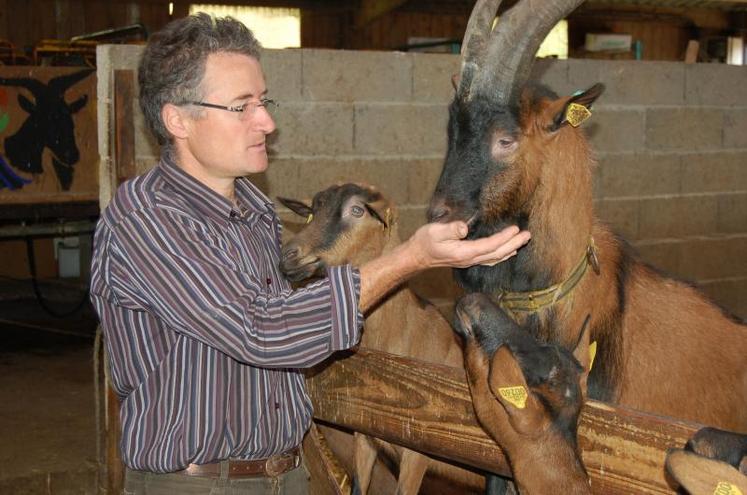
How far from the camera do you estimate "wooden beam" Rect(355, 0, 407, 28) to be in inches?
567

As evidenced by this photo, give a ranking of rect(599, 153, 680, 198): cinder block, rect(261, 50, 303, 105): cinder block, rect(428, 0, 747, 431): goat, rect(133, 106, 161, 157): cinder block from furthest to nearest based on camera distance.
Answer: rect(599, 153, 680, 198): cinder block
rect(261, 50, 303, 105): cinder block
rect(133, 106, 161, 157): cinder block
rect(428, 0, 747, 431): goat

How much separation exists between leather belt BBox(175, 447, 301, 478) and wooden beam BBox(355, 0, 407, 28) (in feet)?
39.0

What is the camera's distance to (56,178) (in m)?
8.40

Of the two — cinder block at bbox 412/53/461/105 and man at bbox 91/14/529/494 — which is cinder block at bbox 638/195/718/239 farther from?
man at bbox 91/14/529/494

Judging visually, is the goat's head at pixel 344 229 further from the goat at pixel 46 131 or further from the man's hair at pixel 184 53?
the goat at pixel 46 131

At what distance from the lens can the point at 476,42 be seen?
3559 millimetres

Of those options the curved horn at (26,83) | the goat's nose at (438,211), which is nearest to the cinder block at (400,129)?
the curved horn at (26,83)

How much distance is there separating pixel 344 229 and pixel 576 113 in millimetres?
1488

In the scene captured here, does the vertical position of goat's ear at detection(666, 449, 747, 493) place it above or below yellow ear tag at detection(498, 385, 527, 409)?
below

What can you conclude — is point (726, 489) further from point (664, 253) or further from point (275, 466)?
point (664, 253)

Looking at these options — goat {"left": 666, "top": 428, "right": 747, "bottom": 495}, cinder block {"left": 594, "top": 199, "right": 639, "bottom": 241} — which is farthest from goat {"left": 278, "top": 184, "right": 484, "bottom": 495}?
cinder block {"left": 594, "top": 199, "right": 639, "bottom": 241}

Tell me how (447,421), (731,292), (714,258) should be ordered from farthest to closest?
(731,292)
(714,258)
(447,421)

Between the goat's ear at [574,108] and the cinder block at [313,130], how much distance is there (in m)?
2.99

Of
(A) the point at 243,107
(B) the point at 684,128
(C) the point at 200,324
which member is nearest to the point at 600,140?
(B) the point at 684,128
